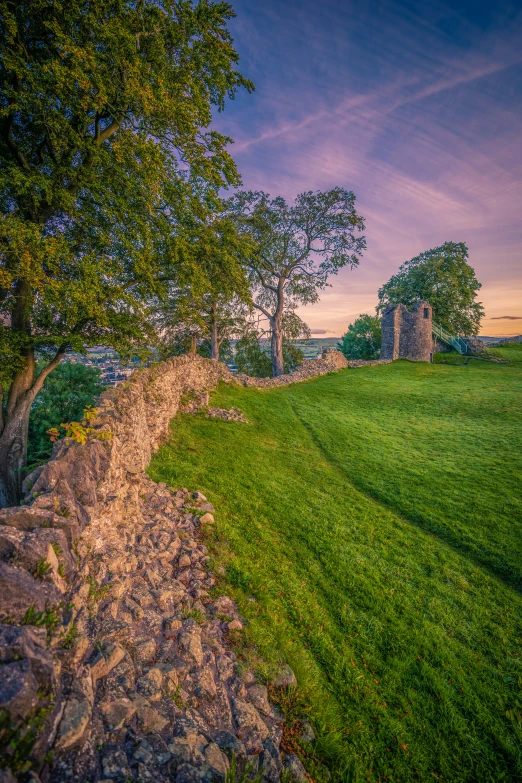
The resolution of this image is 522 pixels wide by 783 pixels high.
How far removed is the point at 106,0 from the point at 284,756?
17.2 metres

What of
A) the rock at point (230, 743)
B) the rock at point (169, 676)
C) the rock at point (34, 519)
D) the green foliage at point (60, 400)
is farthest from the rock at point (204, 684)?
the green foliage at point (60, 400)

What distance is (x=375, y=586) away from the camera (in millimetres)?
7176

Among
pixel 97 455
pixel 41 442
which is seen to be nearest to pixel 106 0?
pixel 97 455

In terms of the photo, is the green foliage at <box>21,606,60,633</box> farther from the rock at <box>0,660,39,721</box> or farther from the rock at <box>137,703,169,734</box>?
the rock at <box>137,703,169,734</box>

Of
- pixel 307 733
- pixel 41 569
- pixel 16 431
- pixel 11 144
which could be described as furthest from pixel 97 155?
pixel 307 733

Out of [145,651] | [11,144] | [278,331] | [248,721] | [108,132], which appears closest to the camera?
[248,721]

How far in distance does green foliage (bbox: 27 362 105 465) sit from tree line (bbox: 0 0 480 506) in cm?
244

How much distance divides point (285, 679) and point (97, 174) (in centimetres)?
1434

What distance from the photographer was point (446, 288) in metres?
44.2

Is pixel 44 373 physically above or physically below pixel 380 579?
above

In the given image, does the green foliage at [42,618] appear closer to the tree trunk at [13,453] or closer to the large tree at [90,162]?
the large tree at [90,162]

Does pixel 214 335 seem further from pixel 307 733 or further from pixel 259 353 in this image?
pixel 307 733

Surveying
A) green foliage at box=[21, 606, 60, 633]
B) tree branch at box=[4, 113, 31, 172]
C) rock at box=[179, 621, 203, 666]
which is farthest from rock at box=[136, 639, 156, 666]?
tree branch at box=[4, 113, 31, 172]

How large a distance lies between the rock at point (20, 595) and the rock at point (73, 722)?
32.5 inches
